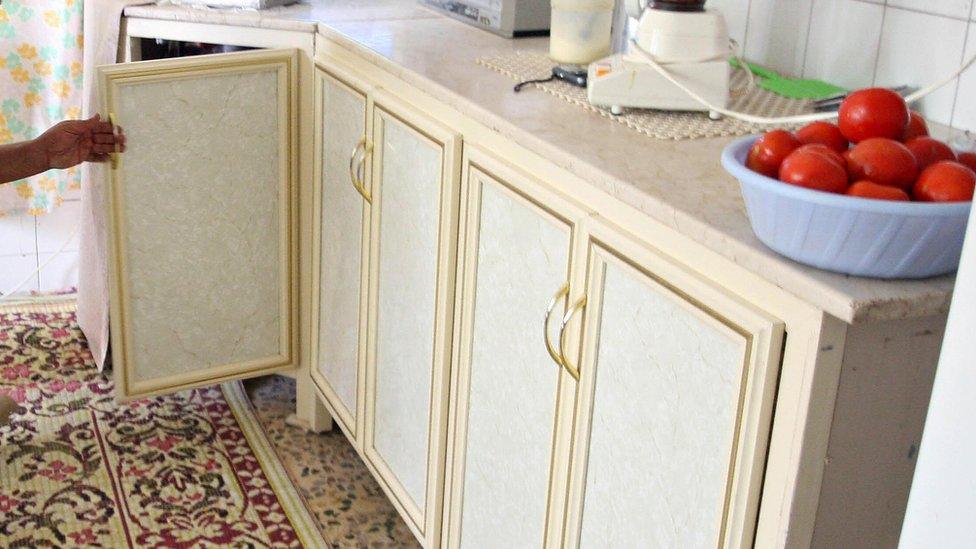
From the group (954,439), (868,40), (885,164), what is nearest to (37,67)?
(868,40)

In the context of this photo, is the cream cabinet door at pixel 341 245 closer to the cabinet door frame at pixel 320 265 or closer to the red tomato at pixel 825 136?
the cabinet door frame at pixel 320 265

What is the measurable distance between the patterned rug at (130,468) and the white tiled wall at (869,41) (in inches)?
48.0

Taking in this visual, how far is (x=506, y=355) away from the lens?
5.25 feet

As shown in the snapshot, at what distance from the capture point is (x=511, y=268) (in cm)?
156

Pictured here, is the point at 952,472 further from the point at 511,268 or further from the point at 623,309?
the point at 511,268

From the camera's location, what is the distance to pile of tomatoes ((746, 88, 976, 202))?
1005 millimetres

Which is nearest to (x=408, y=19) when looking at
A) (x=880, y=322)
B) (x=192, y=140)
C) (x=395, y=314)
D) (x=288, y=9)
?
(x=288, y=9)

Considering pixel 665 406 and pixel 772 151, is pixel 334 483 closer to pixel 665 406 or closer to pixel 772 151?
pixel 665 406

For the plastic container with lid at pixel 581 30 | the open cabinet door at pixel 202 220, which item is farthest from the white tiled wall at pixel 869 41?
the open cabinet door at pixel 202 220

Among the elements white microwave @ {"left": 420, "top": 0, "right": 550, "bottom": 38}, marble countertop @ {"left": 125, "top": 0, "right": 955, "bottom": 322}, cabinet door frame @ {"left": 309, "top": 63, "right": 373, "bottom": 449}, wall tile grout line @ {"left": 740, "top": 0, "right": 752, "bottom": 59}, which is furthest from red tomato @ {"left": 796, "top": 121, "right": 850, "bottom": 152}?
white microwave @ {"left": 420, "top": 0, "right": 550, "bottom": 38}

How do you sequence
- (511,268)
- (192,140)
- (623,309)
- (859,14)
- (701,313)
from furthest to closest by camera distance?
(192,140) → (859,14) → (511,268) → (623,309) → (701,313)

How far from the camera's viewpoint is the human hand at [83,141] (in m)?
2.09

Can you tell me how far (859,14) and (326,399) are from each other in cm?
129

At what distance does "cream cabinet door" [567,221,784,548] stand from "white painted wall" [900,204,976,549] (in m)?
0.19
